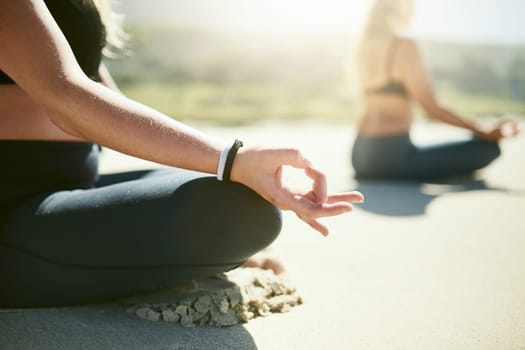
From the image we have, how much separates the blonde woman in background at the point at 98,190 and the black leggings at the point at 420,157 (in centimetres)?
316

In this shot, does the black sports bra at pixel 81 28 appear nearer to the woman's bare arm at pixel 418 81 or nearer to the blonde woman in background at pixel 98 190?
the blonde woman in background at pixel 98 190

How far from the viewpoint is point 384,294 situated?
208cm

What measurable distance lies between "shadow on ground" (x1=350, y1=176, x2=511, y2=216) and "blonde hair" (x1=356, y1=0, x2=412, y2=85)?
3.53 feet

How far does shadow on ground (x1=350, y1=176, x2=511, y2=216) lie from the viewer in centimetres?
360

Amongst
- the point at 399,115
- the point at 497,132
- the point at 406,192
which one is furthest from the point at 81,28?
the point at 497,132

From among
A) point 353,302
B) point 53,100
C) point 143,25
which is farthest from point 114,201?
point 143,25

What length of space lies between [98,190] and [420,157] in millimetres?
3548

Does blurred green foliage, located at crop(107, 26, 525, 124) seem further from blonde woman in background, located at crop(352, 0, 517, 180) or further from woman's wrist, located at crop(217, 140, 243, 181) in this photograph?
woman's wrist, located at crop(217, 140, 243, 181)

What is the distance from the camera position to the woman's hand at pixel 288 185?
53.5 inches

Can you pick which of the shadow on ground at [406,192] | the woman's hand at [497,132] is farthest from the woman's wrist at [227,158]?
the woman's hand at [497,132]

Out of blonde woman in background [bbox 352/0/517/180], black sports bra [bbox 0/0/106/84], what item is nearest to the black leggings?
blonde woman in background [bbox 352/0/517/180]

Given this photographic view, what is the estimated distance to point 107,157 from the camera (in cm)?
542

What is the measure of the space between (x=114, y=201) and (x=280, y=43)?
148 ft

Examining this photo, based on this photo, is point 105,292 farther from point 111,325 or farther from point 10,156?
point 10,156
